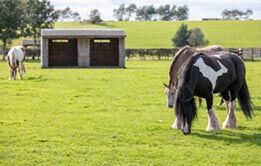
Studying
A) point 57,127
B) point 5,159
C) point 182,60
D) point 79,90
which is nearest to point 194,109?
point 182,60

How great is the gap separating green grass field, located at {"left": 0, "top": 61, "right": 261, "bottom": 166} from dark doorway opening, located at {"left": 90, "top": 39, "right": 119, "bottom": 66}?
88.0 ft

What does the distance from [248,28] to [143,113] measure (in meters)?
99.1

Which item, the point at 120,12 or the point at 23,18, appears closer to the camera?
the point at 23,18

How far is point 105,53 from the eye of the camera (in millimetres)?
46906

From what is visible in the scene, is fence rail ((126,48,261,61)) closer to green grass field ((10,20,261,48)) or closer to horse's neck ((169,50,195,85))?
green grass field ((10,20,261,48))

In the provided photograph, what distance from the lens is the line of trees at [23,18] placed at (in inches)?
2552

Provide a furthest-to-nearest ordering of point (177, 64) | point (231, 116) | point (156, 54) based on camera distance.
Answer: point (156, 54) < point (177, 64) < point (231, 116)

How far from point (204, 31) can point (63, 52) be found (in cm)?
6521

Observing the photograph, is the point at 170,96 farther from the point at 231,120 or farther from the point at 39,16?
the point at 39,16

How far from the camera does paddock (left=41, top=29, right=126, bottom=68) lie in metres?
46.2

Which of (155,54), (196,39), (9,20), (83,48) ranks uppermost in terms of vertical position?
(9,20)

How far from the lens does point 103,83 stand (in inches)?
1041

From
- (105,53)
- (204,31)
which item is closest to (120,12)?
(204,31)

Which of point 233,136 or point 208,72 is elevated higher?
point 208,72
